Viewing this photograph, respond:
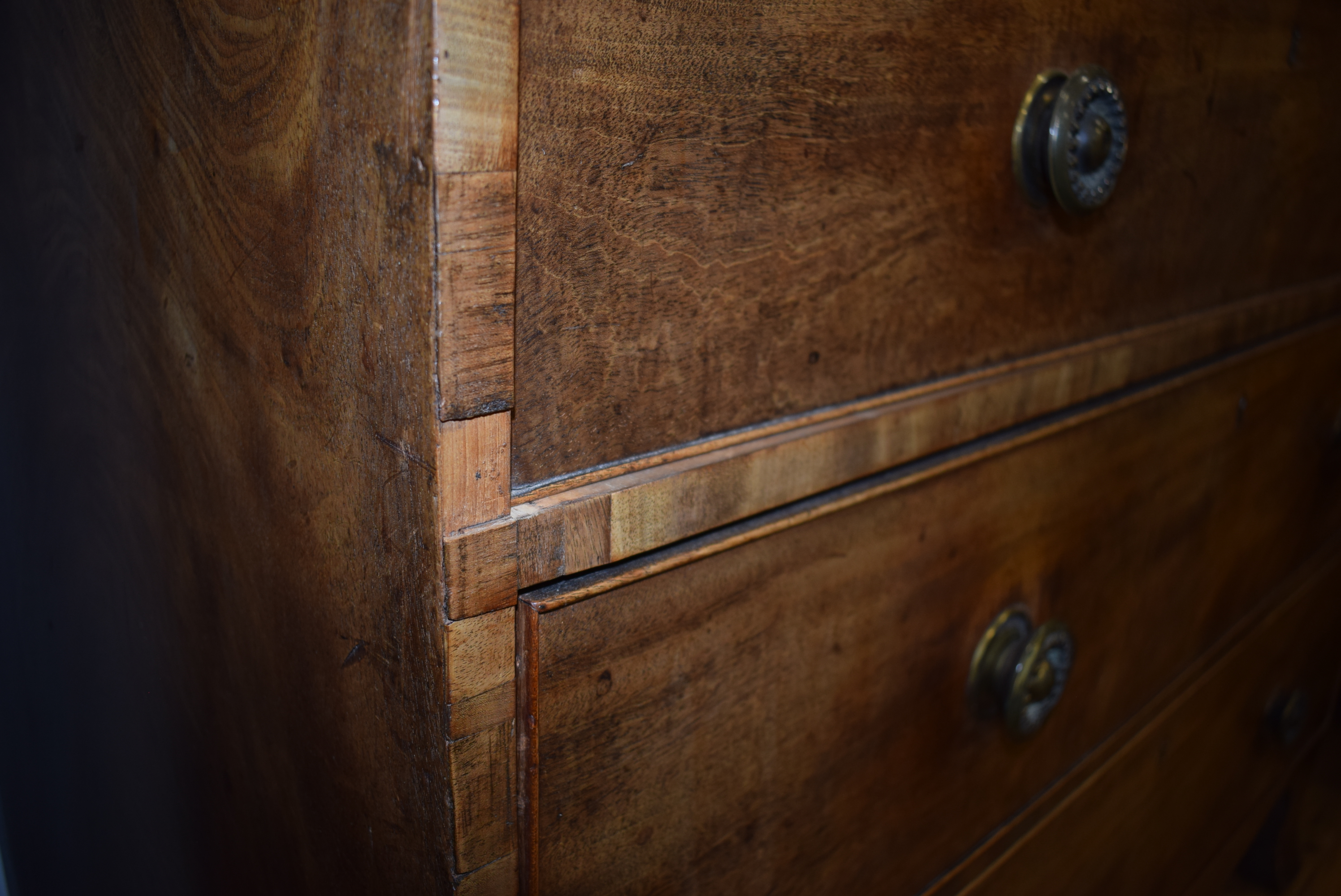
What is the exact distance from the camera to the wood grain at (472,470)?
0.28 metres

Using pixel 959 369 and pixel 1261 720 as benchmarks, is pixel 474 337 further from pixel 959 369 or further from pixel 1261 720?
pixel 1261 720

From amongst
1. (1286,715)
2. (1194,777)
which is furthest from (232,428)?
(1286,715)

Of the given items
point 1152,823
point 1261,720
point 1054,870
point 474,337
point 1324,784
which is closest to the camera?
point 474,337

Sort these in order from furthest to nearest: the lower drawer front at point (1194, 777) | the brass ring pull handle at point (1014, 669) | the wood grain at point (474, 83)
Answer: the lower drawer front at point (1194, 777)
the brass ring pull handle at point (1014, 669)
the wood grain at point (474, 83)

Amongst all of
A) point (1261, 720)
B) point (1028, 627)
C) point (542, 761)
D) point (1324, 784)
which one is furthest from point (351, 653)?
point (1324, 784)

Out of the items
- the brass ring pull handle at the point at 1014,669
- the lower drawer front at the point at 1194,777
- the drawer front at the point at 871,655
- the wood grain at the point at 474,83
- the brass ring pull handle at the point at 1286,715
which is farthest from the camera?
the brass ring pull handle at the point at 1286,715

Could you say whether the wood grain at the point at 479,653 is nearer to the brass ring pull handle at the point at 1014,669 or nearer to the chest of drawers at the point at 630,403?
the chest of drawers at the point at 630,403

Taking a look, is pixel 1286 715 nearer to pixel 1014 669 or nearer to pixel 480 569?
pixel 1014 669

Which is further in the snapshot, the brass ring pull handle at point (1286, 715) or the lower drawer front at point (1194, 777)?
the brass ring pull handle at point (1286, 715)

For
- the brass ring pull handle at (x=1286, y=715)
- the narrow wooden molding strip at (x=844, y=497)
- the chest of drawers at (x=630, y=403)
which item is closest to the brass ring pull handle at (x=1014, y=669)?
the chest of drawers at (x=630, y=403)

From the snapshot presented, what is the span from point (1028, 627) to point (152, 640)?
471 mm

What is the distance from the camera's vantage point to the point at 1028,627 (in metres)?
0.54

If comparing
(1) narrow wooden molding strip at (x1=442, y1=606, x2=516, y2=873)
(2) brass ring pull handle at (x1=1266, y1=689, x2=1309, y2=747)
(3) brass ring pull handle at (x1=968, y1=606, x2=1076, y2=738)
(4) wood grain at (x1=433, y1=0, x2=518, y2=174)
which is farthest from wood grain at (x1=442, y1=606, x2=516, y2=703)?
(2) brass ring pull handle at (x1=1266, y1=689, x2=1309, y2=747)

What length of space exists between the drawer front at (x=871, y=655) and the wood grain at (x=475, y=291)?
8 cm
